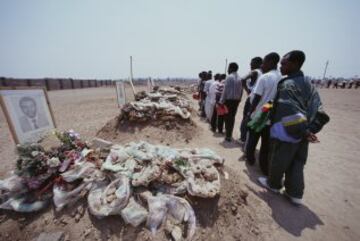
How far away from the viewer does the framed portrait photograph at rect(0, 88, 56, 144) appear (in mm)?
2264

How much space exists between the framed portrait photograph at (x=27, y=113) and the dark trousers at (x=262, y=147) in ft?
12.4

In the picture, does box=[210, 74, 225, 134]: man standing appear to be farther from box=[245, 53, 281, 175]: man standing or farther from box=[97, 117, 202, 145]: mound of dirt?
box=[245, 53, 281, 175]: man standing

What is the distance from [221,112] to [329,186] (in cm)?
251

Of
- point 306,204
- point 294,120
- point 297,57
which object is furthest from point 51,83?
point 306,204

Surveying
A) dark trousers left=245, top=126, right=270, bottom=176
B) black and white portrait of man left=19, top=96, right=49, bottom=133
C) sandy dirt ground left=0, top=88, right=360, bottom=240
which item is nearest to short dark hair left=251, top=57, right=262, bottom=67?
dark trousers left=245, top=126, right=270, bottom=176

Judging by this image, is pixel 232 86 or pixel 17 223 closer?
pixel 17 223

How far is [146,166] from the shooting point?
2146 mm

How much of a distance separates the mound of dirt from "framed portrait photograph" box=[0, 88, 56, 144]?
1.73m

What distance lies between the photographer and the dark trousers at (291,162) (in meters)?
1.98

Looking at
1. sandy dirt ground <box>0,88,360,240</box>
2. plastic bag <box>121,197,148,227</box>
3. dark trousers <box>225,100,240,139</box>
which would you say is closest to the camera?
plastic bag <box>121,197,148,227</box>

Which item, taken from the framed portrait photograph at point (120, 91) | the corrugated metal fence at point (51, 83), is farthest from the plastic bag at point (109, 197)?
the corrugated metal fence at point (51, 83)

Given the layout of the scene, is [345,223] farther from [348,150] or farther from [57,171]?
[57,171]

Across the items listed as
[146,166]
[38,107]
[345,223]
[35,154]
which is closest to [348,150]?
[345,223]

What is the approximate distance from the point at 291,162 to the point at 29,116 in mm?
4040
